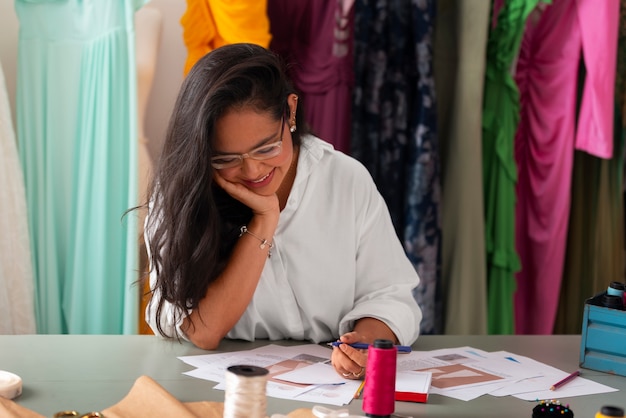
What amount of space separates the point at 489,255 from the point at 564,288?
1.24ft

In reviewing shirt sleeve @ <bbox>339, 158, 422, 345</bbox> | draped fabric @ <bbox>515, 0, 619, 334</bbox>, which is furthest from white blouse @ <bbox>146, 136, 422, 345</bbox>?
draped fabric @ <bbox>515, 0, 619, 334</bbox>

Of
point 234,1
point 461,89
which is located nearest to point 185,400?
point 234,1

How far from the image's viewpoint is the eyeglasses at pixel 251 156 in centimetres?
198

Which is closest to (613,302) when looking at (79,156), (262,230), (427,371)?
(427,371)

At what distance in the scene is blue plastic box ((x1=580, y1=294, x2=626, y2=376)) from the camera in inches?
80.9

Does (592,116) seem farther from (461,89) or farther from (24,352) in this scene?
(24,352)

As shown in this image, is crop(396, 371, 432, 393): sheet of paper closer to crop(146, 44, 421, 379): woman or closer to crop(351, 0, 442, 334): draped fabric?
crop(146, 44, 421, 379): woman

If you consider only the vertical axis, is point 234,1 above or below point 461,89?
above

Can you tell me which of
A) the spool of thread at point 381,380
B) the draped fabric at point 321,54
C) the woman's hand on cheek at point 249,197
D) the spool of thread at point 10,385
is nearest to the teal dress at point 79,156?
the draped fabric at point 321,54

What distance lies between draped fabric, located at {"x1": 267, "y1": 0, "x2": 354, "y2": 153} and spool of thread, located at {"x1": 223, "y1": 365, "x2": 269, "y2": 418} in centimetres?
168

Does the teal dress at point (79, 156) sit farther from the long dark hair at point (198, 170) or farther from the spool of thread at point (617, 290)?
the spool of thread at point (617, 290)

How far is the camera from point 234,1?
→ 291cm

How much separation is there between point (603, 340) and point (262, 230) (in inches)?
33.4

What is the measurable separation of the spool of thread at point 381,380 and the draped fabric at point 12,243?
156 cm
